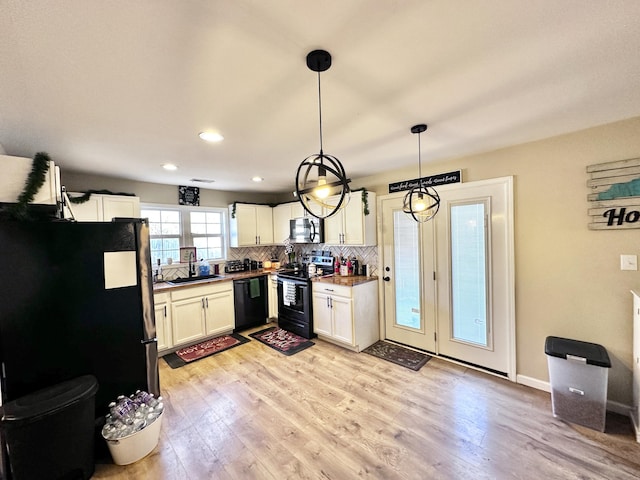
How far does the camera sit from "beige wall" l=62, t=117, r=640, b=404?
2.15 metres

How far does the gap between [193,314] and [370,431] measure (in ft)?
9.09

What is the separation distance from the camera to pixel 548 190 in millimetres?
2457

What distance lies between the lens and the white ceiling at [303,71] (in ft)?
3.37

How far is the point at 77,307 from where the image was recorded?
186cm

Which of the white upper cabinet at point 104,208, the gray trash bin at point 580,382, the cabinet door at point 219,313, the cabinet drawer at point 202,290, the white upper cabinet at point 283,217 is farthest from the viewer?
the white upper cabinet at point 283,217

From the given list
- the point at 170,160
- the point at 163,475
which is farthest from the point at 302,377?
the point at 170,160

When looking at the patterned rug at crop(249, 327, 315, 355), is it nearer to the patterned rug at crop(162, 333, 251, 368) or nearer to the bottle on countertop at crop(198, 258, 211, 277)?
the patterned rug at crop(162, 333, 251, 368)

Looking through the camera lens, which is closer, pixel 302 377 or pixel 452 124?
pixel 452 124

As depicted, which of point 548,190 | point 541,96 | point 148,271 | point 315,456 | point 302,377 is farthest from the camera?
point 302,377

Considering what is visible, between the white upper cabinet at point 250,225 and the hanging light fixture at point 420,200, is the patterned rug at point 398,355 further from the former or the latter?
the white upper cabinet at point 250,225

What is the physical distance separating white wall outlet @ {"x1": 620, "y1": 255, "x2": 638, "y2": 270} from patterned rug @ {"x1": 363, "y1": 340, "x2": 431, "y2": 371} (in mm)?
2025

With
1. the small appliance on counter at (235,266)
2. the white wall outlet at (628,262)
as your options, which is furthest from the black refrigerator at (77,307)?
the white wall outlet at (628,262)

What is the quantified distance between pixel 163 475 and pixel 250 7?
2.67 m

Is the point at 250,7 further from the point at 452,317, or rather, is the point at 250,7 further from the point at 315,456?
the point at 452,317
